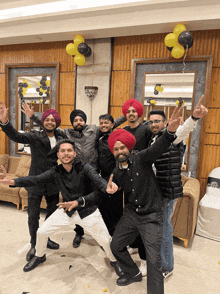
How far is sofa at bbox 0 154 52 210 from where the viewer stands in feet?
11.8

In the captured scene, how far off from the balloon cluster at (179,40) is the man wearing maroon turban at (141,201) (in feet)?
7.18

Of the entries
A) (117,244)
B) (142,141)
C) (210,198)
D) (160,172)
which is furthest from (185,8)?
(117,244)

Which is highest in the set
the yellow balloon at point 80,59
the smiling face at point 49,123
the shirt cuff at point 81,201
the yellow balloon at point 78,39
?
the yellow balloon at point 78,39

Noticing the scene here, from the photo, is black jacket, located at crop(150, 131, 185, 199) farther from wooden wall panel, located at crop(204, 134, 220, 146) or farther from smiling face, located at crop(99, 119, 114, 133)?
wooden wall panel, located at crop(204, 134, 220, 146)

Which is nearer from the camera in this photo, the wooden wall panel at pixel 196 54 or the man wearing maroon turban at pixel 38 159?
the man wearing maroon turban at pixel 38 159

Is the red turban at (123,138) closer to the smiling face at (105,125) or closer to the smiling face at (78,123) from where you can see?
the smiling face at (105,125)

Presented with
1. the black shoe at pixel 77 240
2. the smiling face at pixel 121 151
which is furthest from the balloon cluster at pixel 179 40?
the black shoe at pixel 77 240

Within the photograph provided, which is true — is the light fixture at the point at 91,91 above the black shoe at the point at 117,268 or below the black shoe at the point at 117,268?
above

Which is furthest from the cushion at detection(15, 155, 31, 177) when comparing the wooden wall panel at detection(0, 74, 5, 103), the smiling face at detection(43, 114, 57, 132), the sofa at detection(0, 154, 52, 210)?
the smiling face at detection(43, 114, 57, 132)

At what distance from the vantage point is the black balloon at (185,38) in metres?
3.01

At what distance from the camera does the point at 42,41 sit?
4.26m

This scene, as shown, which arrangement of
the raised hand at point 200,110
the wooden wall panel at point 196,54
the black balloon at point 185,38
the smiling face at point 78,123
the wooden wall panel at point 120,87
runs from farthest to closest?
1. the wooden wall panel at point 120,87
2. the wooden wall panel at point 196,54
3. the black balloon at point 185,38
4. the smiling face at point 78,123
5. the raised hand at point 200,110

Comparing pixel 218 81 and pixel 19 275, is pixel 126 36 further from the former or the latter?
pixel 19 275

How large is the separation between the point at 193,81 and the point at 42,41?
3051mm
